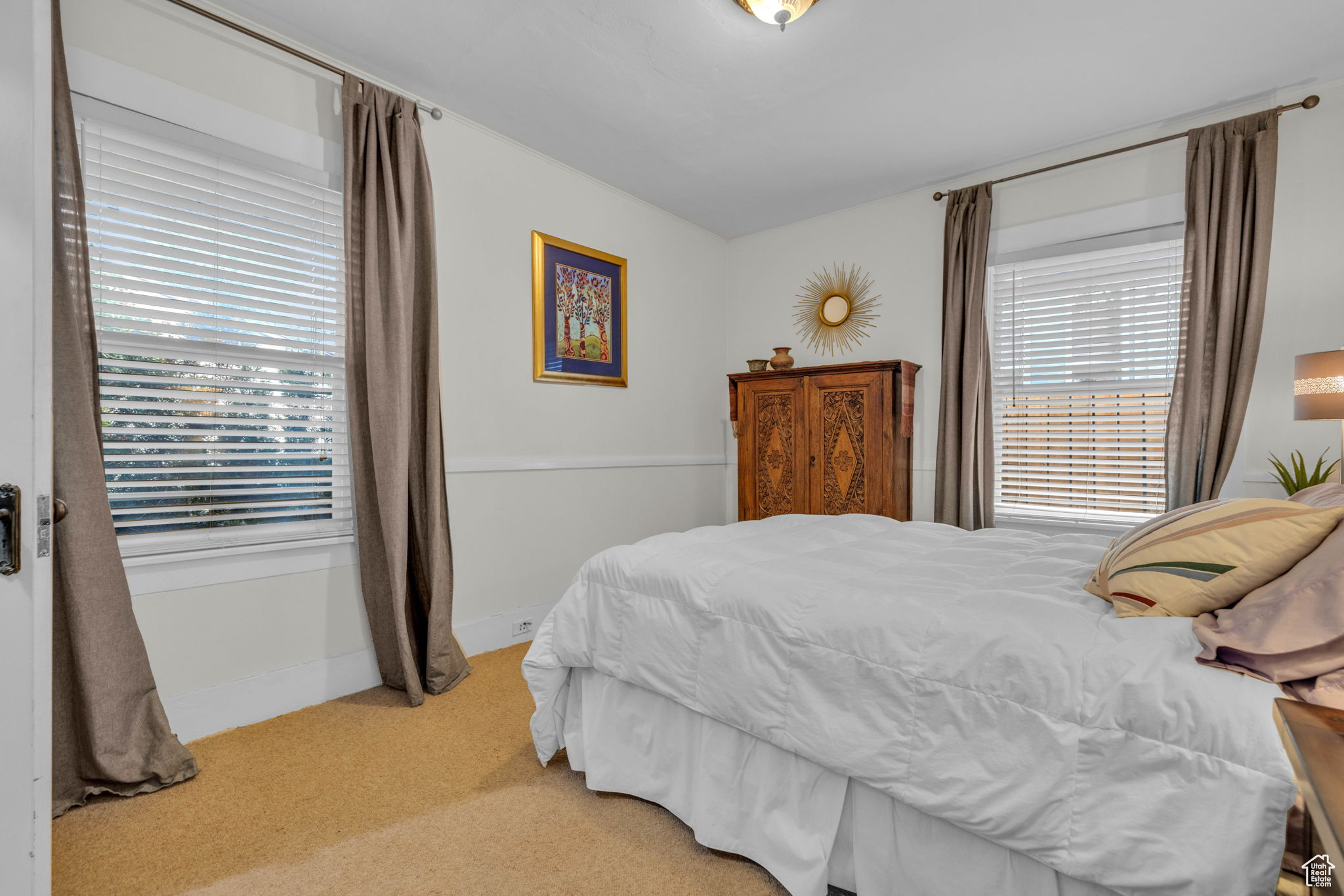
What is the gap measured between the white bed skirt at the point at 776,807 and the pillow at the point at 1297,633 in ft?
1.47

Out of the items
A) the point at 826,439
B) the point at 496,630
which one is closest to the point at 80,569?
the point at 496,630

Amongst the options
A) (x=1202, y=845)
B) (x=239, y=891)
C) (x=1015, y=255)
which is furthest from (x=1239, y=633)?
(x=1015, y=255)

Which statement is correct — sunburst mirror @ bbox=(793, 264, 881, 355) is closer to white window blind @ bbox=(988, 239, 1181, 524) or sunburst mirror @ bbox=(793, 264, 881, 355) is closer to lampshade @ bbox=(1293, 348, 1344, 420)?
white window blind @ bbox=(988, 239, 1181, 524)

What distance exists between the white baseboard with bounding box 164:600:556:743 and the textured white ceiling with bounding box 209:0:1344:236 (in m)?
2.41

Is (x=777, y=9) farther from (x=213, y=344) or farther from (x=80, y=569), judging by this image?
(x=80, y=569)

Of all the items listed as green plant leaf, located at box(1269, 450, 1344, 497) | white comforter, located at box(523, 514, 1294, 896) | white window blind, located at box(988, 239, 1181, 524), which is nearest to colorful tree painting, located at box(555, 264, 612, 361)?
white comforter, located at box(523, 514, 1294, 896)

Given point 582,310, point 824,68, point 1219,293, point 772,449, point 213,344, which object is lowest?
point 772,449

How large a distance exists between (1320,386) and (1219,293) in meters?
0.71

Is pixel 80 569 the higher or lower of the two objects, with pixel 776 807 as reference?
higher

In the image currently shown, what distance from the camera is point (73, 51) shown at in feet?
6.37

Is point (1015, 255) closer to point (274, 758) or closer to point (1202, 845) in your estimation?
point (1202, 845)

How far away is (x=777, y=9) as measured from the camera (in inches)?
84.7

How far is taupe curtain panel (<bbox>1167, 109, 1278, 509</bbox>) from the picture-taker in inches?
107
